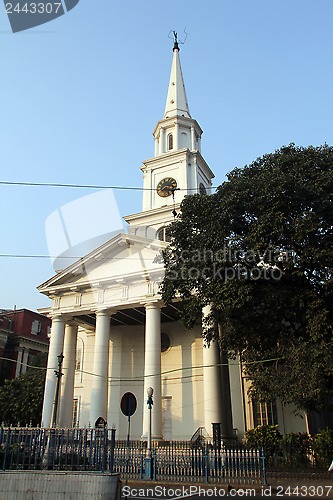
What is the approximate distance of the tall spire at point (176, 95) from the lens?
131ft

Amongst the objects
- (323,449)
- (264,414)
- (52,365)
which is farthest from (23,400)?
(323,449)

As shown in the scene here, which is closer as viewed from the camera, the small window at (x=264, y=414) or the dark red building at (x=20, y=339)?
the small window at (x=264, y=414)

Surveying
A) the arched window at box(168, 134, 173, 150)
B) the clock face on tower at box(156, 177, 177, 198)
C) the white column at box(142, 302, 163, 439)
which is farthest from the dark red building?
the arched window at box(168, 134, 173, 150)

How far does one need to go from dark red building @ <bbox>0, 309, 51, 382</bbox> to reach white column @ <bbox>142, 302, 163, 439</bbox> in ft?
70.6

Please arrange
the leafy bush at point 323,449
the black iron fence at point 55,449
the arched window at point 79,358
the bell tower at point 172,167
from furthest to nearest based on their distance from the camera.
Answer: the bell tower at point 172,167 → the arched window at point 79,358 → the leafy bush at point 323,449 → the black iron fence at point 55,449

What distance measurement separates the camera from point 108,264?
2867cm

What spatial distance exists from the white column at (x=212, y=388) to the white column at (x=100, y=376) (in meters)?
6.04

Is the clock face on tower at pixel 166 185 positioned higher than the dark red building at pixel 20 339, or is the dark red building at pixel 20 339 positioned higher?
the clock face on tower at pixel 166 185

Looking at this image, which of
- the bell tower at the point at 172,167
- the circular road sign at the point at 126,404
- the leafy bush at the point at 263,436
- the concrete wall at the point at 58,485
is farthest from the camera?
the bell tower at the point at 172,167

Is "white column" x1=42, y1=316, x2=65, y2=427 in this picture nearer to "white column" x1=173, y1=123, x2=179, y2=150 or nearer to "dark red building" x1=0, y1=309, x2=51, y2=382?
"dark red building" x1=0, y1=309, x2=51, y2=382

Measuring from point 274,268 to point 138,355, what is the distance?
1788 centimetres

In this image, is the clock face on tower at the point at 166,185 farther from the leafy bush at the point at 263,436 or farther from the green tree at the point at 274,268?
the leafy bush at the point at 263,436

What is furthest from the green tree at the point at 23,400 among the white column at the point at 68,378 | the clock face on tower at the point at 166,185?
the clock face on tower at the point at 166,185

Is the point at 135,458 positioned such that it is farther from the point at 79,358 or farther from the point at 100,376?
the point at 79,358
